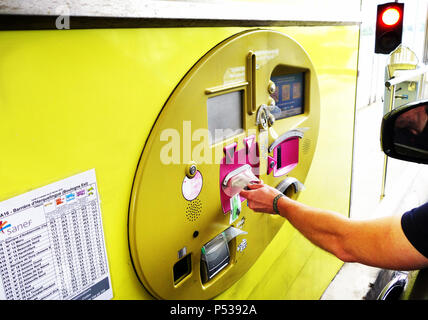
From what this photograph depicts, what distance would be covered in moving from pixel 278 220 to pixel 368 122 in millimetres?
6513

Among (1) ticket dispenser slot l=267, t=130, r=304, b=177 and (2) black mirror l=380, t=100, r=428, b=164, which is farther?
(1) ticket dispenser slot l=267, t=130, r=304, b=177

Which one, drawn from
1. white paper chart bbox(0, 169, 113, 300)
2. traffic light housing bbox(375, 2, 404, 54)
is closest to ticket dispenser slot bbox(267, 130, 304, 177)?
white paper chart bbox(0, 169, 113, 300)

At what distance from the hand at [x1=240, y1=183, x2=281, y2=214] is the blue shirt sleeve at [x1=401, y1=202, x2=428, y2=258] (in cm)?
52

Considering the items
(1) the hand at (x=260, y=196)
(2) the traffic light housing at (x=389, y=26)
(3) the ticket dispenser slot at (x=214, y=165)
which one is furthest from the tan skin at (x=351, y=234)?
(2) the traffic light housing at (x=389, y=26)

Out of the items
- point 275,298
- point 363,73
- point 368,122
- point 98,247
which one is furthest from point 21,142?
point 363,73

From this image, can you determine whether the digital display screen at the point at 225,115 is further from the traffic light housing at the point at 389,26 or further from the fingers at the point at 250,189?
the traffic light housing at the point at 389,26

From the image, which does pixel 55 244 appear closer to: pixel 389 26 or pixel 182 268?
pixel 182 268

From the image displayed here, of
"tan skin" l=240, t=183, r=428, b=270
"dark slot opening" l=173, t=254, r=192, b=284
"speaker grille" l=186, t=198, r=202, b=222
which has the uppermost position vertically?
"speaker grille" l=186, t=198, r=202, b=222

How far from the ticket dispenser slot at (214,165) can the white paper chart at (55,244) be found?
0.12m

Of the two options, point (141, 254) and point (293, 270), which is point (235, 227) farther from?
point (293, 270)

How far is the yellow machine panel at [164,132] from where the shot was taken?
0.83 m

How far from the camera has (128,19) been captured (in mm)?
970

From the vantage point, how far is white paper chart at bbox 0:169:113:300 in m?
0.86

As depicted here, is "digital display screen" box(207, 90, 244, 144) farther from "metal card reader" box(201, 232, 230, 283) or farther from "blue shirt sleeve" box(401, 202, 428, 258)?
"blue shirt sleeve" box(401, 202, 428, 258)
